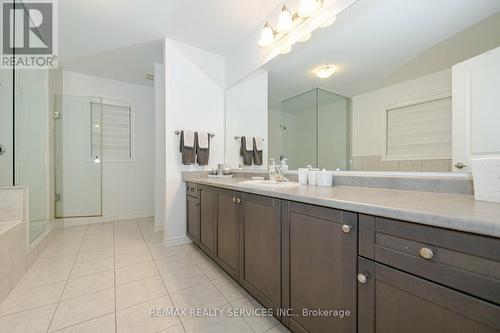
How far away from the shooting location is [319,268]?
0.88 metres

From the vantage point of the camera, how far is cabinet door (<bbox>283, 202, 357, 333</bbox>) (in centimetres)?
77

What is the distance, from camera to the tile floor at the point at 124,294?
1161mm

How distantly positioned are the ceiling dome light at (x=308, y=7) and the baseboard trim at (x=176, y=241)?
2.55 m

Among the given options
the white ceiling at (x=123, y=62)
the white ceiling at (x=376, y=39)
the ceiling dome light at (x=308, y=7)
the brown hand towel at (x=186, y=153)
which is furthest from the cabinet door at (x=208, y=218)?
the white ceiling at (x=123, y=62)

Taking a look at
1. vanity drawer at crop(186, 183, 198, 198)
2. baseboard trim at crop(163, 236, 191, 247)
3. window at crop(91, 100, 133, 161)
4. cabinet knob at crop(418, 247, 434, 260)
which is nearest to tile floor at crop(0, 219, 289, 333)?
baseboard trim at crop(163, 236, 191, 247)

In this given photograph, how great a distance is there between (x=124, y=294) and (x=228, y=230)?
2.79ft

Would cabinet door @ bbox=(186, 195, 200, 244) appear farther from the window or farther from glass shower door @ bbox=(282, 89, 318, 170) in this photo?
the window

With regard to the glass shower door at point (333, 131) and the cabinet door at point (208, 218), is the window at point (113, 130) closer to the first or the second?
the cabinet door at point (208, 218)

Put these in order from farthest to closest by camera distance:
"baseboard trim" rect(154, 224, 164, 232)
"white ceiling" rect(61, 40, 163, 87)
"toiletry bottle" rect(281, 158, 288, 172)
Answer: "baseboard trim" rect(154, 224, 164, 232)
"white ceiling" rect(61, 40, 163, 87)
"toiletry bottle" rect(281, 158, 288, 172)

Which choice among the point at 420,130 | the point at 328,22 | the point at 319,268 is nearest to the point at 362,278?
the point at 319,268

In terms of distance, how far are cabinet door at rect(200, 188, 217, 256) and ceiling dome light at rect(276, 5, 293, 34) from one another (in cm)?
156

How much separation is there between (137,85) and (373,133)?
3858mm

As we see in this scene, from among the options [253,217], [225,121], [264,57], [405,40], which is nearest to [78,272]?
[253,217]

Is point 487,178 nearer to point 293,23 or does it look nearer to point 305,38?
point 305,38
